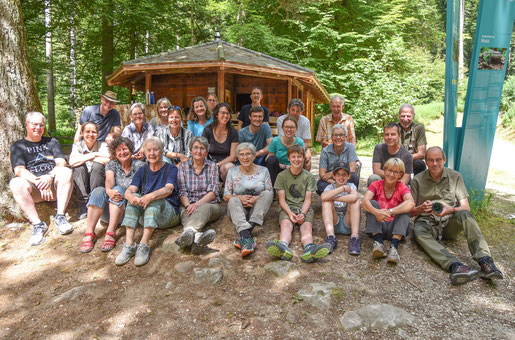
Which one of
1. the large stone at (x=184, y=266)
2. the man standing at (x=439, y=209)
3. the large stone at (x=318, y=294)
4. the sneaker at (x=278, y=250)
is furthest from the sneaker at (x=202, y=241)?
the man standing at (x=439, y=209)

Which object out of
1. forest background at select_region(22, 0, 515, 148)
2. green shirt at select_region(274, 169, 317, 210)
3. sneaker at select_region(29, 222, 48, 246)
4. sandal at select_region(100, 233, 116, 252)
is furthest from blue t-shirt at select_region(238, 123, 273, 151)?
forest background at select_region(22, 0, 515, 148)

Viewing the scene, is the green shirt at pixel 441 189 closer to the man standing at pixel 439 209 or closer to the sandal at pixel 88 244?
the man standing at pixel 439 209

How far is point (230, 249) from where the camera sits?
3818 millimetres

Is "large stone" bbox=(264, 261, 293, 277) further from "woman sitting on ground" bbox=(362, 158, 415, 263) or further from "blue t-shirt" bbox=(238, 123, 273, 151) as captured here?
"blue t-shirt" bbox=(238, 123, 273, 151)

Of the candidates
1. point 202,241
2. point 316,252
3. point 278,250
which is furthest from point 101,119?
point 316,252

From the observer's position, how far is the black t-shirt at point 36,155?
4.25 metres

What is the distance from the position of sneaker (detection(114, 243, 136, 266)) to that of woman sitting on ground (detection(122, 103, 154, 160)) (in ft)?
5.07

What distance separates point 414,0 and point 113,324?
22.7 meters

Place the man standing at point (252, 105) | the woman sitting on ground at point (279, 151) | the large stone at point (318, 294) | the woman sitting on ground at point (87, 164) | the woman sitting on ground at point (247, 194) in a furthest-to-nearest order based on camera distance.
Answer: the man standing at point (252, 105) < the woman sitting on ground at point (279, 151) < the woman sitting on ground at point (87, 164) < the woman sitting on ground at point (247, 194) < the large stone at point (318, 294)

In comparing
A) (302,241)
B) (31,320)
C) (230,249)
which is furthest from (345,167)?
(31,320)

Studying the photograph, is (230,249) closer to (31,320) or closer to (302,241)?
(302,241)

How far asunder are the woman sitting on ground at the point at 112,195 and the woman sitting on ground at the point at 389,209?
9.41ft

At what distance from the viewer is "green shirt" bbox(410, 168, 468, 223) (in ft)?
12.6

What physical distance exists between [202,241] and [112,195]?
50.0 inches
